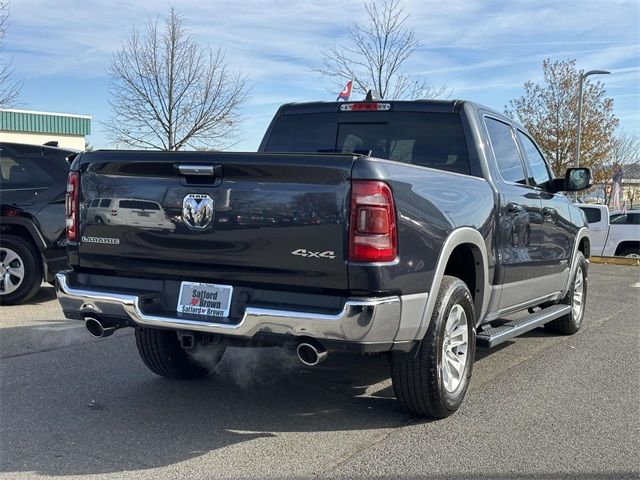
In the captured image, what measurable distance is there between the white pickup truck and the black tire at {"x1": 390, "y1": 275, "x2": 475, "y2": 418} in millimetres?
14434

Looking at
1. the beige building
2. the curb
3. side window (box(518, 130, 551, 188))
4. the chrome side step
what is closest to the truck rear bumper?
the chrome side step

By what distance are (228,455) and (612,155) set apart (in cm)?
3723

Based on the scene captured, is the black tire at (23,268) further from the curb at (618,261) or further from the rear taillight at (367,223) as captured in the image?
the curb at (618,261)

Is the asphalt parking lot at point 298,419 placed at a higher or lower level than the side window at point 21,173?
lower

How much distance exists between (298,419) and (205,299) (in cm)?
105

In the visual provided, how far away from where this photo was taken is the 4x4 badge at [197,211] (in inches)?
150

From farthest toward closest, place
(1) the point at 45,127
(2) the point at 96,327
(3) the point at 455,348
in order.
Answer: (1) the point at 45,127, (3) the point at 455,348, (2) the point at 96,327

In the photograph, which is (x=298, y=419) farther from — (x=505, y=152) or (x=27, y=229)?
(x=27, y=229)

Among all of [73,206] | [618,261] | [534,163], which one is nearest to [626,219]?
[618,261]

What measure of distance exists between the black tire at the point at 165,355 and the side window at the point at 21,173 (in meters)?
3.73

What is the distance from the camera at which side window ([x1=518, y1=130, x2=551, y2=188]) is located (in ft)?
19.9

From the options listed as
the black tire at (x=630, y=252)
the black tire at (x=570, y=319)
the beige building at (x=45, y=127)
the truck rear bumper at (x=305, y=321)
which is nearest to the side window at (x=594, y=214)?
the black tire at (x=630, y=252)

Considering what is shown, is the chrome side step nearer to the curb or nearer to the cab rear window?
the cab rear window

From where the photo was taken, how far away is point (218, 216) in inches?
149
